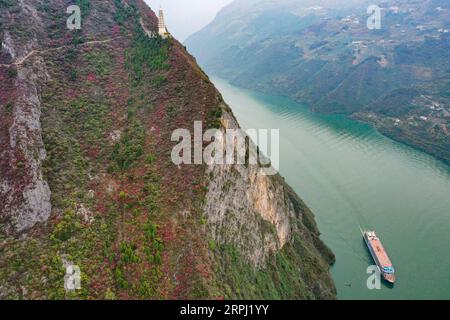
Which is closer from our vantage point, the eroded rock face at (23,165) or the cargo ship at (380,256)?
the eroded rock face at (23,165)

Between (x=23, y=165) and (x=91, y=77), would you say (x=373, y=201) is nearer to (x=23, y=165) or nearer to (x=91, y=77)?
(x=91, y=77)

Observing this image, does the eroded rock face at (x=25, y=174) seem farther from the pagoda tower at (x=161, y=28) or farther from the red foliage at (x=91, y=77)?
the pagoda tower at (x=161, y=28)

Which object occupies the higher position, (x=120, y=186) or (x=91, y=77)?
(x=91, y=77)

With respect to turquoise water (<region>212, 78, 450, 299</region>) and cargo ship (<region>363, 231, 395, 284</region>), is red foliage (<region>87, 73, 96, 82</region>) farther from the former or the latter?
cargo ship (<region>363, 231, 395, 284</region>)

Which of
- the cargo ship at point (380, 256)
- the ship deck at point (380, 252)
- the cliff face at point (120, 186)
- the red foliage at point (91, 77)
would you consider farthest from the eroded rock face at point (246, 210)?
the red foliage at point (91, 77)

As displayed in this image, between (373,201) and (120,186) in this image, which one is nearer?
(120,186)

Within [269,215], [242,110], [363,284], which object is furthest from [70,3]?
[242,110]

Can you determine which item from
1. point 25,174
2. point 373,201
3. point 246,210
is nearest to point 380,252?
point 373,201
